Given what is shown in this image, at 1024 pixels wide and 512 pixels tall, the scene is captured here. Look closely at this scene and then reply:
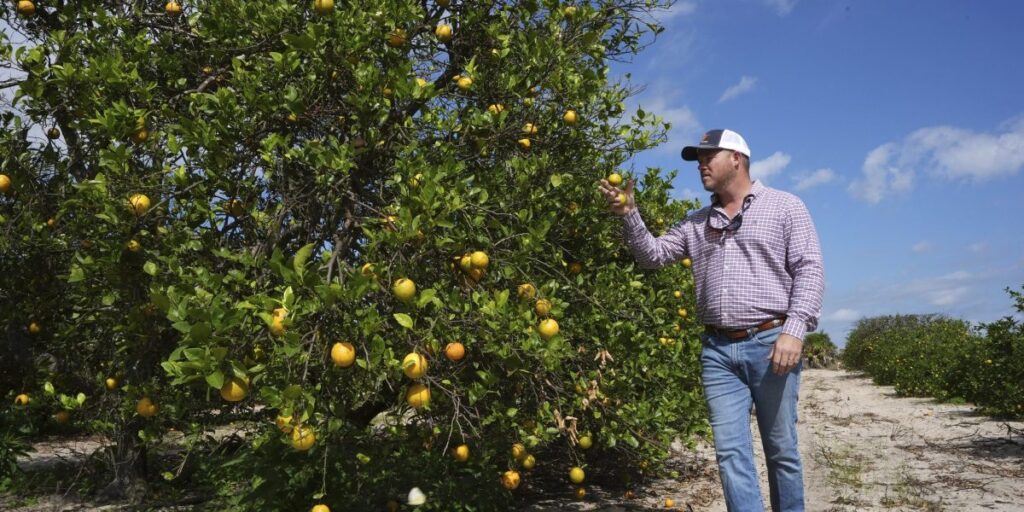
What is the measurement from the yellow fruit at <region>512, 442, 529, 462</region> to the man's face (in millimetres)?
1471

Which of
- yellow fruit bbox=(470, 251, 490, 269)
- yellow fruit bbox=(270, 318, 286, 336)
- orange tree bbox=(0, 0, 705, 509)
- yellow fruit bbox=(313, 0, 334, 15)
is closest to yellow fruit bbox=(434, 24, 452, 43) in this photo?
orange tree bbox=(0, 0, 705, 509)

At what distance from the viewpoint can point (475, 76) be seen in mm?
3537

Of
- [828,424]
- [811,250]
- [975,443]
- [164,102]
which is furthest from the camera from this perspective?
[828,424]

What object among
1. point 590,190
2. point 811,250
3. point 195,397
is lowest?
point 195,397

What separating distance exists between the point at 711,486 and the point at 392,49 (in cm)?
419

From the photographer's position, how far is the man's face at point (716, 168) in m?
3.10

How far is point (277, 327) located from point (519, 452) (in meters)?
1.38

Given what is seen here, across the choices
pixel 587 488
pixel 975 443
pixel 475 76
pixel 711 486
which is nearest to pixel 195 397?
pixel 475 76

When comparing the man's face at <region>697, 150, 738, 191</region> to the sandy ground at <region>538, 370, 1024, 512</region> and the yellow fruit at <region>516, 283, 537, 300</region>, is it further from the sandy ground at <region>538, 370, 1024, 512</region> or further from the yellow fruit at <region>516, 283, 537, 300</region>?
the sandy ground at <region>538, 370, 1024, 512</region>

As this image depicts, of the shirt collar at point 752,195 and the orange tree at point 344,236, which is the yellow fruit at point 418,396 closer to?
the orange tree at point 344,236

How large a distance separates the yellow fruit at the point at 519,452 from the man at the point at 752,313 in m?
0.87

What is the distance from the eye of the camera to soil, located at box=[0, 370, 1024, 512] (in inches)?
185

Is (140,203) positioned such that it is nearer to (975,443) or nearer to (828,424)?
(975,443)

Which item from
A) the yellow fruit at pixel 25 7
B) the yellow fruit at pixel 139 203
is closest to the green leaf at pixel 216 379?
the yellow fruit at pixel 139 203
